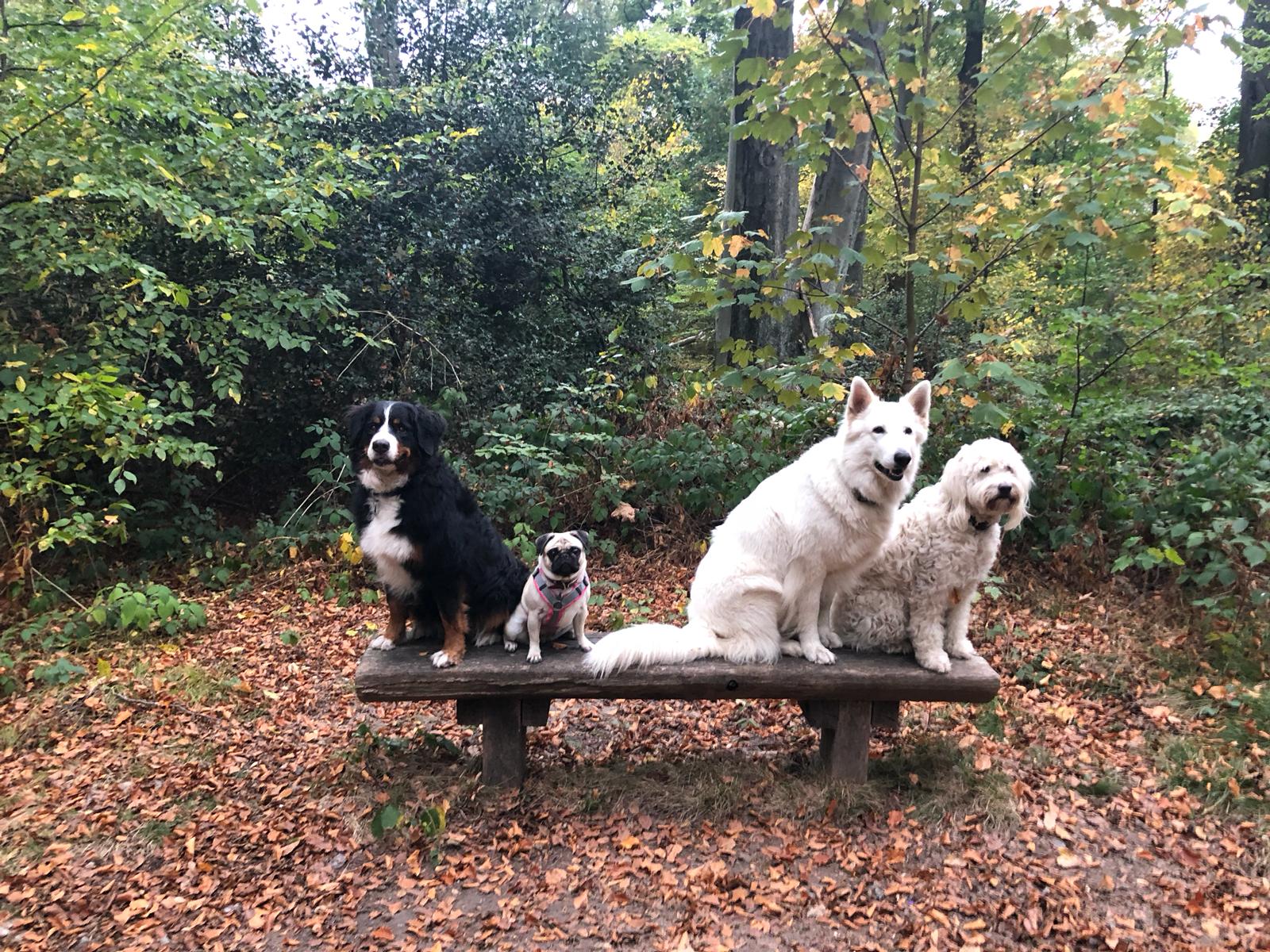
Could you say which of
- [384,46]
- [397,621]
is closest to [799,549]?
[397,621]

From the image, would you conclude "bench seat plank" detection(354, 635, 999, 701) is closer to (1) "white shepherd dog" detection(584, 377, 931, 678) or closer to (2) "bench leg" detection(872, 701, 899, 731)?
(1) "white shepherd dog" detection(584, 377, 931, 678)

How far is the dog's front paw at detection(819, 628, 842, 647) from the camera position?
12.1 ft

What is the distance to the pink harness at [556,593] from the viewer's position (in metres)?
3.42

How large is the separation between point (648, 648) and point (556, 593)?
1.62ft

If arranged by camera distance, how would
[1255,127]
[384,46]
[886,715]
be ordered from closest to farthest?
[886,715] → [384,46] → [1255,127]

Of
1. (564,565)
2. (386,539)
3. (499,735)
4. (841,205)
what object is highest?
(841,205)

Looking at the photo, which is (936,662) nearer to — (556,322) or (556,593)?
(556,593)

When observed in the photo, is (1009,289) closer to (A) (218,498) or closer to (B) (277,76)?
(B) (277,76)

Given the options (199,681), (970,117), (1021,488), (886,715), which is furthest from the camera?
(970,117)

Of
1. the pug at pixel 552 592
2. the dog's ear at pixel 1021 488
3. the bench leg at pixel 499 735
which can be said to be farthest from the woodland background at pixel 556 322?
the dog's ear at pixel 1021 488

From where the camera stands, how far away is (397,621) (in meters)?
3.67

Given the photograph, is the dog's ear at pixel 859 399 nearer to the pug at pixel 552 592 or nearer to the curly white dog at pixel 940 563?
the curly white dog at pixel 940 563

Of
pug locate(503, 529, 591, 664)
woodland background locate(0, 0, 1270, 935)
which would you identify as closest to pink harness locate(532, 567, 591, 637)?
pug locate(503, 529, 591, 664)

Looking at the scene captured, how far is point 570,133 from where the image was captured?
9.07 m
